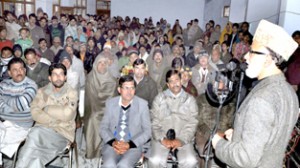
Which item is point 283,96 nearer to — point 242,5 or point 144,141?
point 144,141

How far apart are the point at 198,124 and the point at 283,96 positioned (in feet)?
6.21

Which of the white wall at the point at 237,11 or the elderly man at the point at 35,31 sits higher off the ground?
the white wall at the point at 237,11

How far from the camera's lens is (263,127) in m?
1.35

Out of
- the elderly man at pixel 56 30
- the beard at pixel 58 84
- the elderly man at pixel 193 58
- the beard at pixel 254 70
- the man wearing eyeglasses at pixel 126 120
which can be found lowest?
the man wearing eyeglasses at pixel 126 120

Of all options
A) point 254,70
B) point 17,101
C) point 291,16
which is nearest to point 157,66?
point 17,101

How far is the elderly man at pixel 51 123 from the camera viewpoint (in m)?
2.70

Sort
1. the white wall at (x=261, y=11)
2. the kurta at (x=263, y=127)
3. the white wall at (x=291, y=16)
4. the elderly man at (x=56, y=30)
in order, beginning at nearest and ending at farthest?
the kurta at (x=263, y=127) → the white wall at (x=291, y=16) → the white wall at (x=261, y=11) → the elderly man at (x=56, y=30)

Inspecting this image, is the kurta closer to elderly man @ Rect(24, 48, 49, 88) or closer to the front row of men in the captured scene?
the front row of men

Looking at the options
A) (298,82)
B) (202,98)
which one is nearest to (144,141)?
(202,98)

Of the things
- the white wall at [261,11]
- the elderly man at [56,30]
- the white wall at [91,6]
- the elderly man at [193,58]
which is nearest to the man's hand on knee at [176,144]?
the elderly man at [193,58]

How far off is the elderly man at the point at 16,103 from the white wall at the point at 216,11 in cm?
1021

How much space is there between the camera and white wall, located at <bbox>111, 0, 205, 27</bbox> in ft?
49.9

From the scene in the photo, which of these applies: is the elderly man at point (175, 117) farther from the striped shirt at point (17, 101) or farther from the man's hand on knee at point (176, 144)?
the striped shirt at point (17, 101)

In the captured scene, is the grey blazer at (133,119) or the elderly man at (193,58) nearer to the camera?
the grey blazer at (133,119)
